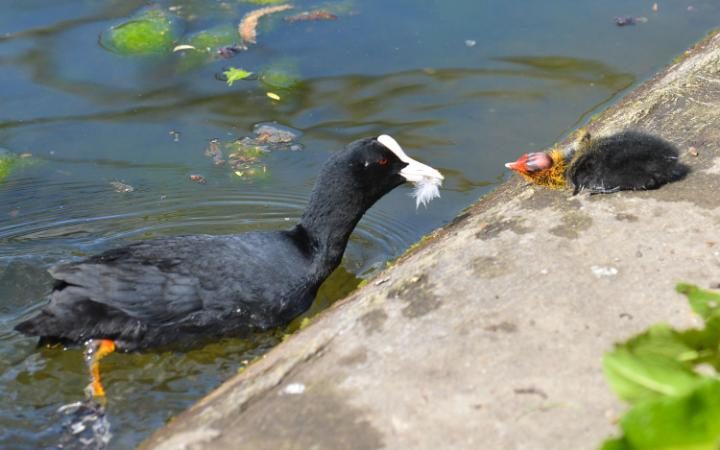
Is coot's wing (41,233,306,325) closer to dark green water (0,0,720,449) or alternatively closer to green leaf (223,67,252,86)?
dark green water (0,0,720,449)

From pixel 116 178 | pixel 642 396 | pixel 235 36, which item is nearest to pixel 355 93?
pixel 235 36

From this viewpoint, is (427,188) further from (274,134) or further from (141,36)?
(141,36)

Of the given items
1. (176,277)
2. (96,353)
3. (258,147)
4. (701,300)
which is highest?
(701,300)

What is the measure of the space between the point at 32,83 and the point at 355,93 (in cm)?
210

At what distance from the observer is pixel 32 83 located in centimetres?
654

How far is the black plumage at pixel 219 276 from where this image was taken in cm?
423

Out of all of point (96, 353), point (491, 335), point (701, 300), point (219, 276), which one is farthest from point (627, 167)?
point (96, 353)

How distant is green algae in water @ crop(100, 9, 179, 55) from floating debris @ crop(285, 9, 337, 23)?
825 mm

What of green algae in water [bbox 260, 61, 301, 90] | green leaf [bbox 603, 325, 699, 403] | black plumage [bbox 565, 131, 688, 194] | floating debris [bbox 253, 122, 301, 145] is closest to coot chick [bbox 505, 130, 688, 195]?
black plumage [bbox 565, 131, 688, 194]

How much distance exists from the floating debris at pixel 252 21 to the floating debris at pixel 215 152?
115 cm

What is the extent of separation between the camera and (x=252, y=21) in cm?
716

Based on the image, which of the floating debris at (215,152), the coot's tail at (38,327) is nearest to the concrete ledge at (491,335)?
the coot's tail at (38,327)

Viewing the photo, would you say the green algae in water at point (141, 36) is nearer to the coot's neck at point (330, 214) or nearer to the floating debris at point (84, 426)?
the coot's neck at point (330, 214)

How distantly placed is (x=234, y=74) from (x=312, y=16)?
3.01 ft
